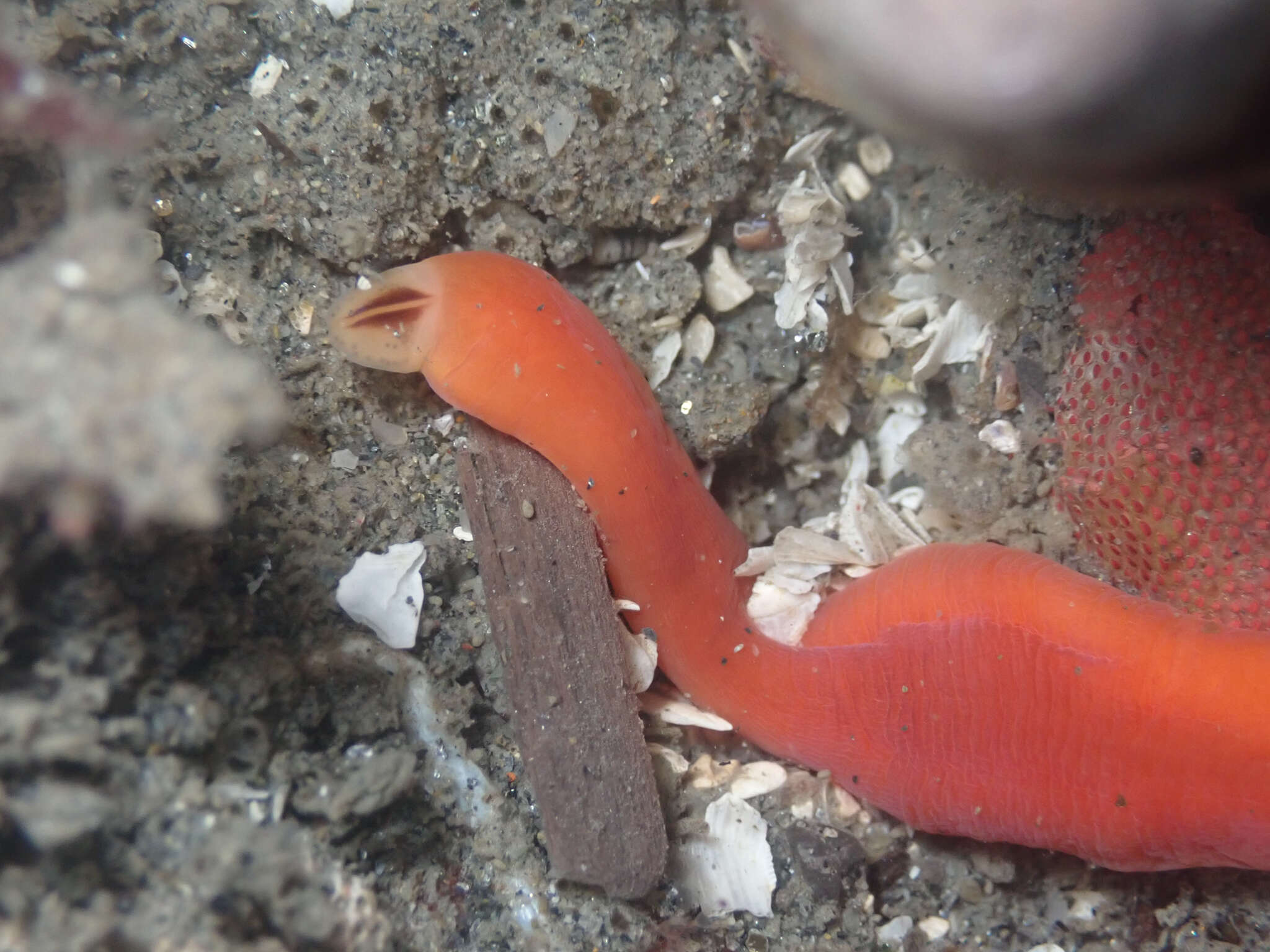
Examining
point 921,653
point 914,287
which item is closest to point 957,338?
point 914,287

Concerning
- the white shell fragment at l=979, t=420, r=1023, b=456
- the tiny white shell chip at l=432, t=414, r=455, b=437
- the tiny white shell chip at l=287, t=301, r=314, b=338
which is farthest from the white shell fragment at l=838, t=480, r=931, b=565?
the tiny white shell chip at l=287, t=301, r=314, b=338

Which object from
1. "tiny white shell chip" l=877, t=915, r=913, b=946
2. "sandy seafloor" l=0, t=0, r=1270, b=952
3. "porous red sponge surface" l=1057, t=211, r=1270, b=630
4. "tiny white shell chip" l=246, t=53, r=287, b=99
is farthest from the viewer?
"tiny white shell chip" l=877, t=915, r=913, b=946

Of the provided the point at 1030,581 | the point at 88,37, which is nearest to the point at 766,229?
the point at 1030,581

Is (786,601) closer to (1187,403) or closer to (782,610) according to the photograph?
(782,610)

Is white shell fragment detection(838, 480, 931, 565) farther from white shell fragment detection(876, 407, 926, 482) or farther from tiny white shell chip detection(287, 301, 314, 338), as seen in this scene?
tiny white shell chip detection(287, 301, 314, 338)

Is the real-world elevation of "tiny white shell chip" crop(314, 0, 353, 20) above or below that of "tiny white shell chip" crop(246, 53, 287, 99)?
above

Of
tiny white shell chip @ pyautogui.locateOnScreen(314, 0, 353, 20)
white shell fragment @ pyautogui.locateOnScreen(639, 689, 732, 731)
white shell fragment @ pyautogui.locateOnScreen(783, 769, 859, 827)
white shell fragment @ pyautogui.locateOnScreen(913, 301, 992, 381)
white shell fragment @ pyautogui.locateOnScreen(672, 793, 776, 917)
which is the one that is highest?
tiny white shell chip @ pyautogui.locateOnScreen(314, 0, 353, 20)

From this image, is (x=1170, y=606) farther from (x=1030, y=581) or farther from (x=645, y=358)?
(x=645, y=358)
